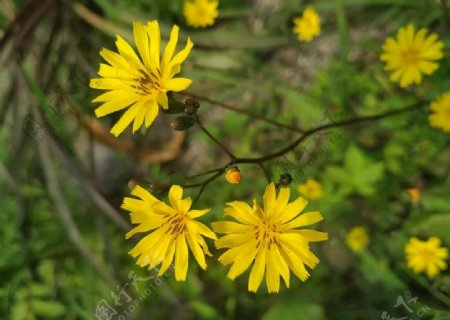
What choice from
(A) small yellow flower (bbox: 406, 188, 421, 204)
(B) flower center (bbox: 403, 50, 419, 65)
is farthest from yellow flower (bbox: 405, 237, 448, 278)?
(B) flower center (bbox: 403, 50, 419, 65)

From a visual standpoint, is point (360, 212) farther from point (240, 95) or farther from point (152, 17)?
point (152, 17)

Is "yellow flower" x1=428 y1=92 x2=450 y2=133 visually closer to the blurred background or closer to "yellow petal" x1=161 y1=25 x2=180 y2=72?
the blurred background

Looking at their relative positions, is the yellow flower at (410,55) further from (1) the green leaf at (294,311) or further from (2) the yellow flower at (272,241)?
(1) the green leaf at (294,311)

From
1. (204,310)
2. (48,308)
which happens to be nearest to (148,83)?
(204,310)

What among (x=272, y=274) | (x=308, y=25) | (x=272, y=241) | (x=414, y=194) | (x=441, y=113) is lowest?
(x=272, y=274)

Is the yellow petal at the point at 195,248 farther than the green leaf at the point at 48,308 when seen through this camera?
No

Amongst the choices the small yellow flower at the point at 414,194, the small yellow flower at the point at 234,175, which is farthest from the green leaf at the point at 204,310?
the small yellow flower at the point at 234,175

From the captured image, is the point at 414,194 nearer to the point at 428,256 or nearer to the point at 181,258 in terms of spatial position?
the point at 428,256
